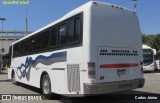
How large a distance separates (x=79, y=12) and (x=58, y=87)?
2.87 m

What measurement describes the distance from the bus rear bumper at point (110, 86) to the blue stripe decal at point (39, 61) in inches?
71.0

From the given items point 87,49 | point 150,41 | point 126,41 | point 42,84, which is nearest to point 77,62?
point 87,49

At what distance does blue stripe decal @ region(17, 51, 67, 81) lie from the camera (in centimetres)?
1056

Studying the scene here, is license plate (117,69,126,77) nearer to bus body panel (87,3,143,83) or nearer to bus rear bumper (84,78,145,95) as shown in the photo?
bus body panel (87,3,143,83)

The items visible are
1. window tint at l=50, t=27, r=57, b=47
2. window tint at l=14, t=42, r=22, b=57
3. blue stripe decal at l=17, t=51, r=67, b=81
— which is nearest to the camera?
blue stripe decal at l=17, t=51, r=67, b=81

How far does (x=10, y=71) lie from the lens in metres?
20.3

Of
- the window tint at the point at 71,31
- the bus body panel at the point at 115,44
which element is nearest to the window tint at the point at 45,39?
the window tint at the point at 71,31

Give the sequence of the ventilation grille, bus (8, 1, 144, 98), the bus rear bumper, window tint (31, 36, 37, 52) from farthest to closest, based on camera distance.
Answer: window tint (31, 36, 37, 52), the ventilation grille, bus (8, 1, 144, 98), the bus rear bumper

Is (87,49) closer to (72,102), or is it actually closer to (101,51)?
(101,51)

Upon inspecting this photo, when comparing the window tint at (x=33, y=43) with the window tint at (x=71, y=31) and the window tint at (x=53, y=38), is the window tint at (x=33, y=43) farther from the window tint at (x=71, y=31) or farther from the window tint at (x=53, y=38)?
the window tint at (x=71, y=31)

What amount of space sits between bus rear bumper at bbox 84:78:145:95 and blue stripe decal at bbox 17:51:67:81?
5.92 feet

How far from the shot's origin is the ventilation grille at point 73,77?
30.6 feet

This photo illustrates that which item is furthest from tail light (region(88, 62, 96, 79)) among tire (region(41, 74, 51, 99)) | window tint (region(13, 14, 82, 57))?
tire (region(41, 74, 51, 99))

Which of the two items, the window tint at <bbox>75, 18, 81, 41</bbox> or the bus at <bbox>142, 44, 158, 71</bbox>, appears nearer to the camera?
the window tint at <bbox>75, 18, 81, 41</bbox>
